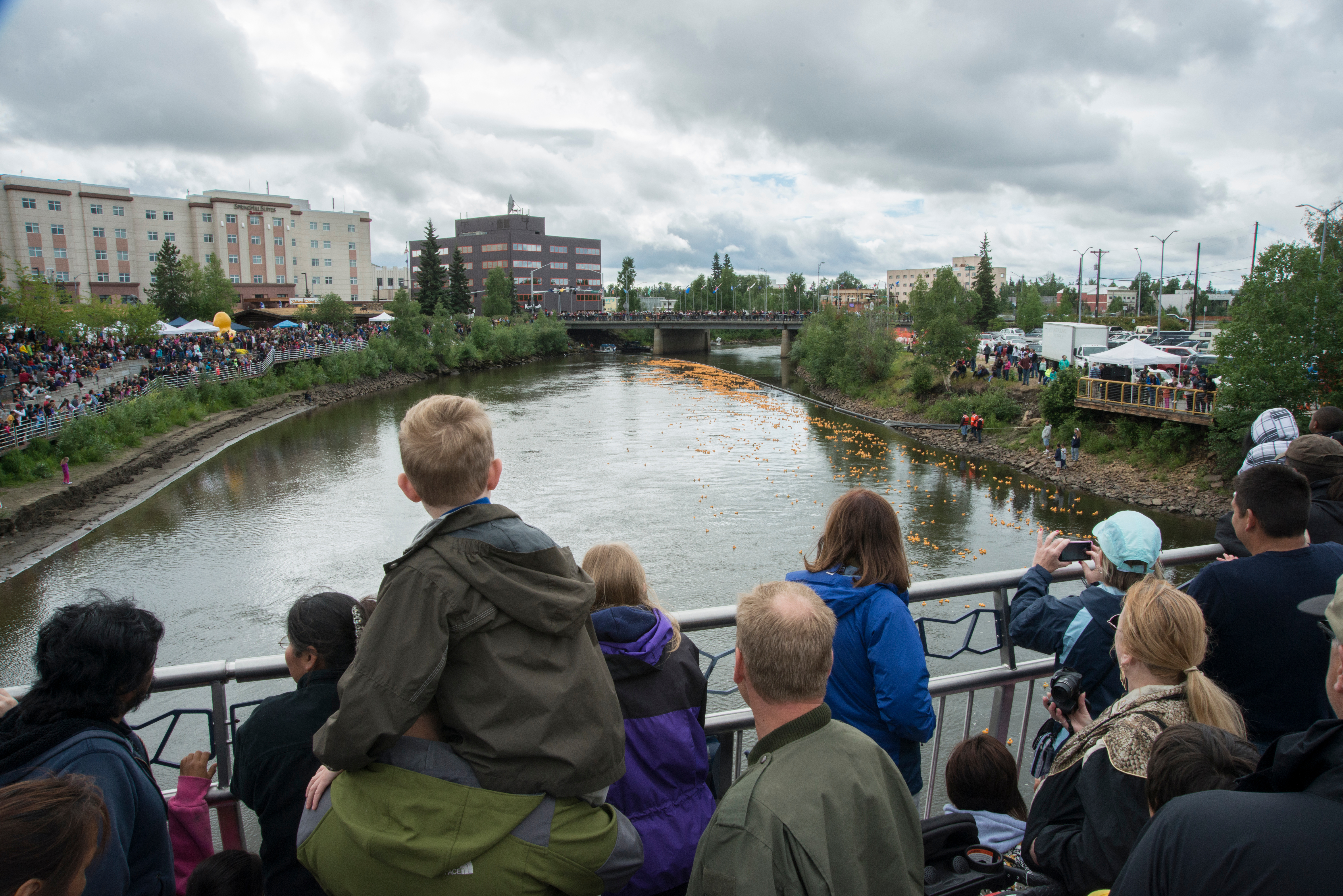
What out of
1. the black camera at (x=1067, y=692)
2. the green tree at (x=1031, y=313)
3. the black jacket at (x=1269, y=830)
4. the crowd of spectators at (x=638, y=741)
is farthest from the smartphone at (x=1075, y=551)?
the green tree at (x=1031, y=313)

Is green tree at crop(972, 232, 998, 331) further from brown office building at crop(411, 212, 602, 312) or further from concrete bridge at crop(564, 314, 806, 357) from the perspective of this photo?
brown office building at crop(411, 212, 602, 312)

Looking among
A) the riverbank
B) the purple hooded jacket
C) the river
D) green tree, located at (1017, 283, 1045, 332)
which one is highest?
green tree, located at (1017, 283, 1045, 332)

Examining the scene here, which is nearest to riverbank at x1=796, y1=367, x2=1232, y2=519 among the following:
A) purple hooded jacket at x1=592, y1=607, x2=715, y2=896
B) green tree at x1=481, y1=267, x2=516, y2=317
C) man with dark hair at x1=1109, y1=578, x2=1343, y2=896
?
purple hooded jacket at x1=592, y1=607, x2=715, y2=896

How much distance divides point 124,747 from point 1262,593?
3.46 m

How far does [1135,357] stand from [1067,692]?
104 ft

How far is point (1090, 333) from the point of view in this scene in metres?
39.0

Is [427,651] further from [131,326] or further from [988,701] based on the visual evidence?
[131,326]

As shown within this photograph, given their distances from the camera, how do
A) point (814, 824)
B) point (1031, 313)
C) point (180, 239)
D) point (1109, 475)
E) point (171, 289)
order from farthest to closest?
point (1031, 313)
point (180, 239)
point (171, 289)
point (1109, 475)
point (814, 824)

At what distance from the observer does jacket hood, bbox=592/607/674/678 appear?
2.22m

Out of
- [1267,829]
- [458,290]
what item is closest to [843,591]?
[1267,829]

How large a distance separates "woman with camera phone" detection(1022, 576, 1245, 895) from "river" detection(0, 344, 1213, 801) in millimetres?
10308

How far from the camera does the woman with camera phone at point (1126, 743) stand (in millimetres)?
1948

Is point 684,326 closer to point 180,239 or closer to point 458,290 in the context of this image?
point 458,290

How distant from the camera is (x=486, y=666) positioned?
5.65 ft
